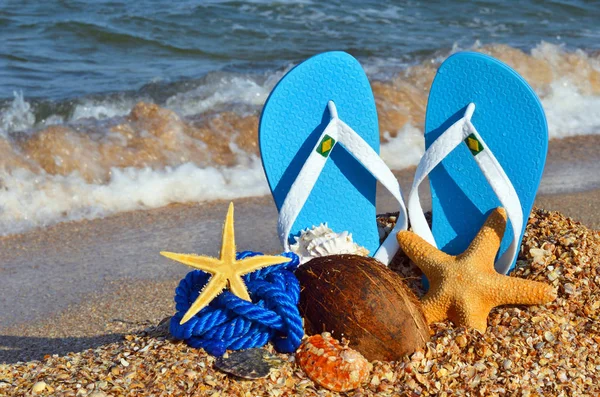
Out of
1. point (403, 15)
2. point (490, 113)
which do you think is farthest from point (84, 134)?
point (403, 15)

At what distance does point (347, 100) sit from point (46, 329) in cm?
193

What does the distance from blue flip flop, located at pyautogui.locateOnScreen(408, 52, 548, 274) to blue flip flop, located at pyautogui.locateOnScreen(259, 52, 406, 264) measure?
201 millimetres

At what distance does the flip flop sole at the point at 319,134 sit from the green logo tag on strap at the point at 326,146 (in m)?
0.08

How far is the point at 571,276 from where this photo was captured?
315 centimetres

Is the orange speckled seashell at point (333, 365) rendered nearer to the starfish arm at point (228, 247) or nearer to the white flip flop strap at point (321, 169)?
the starfish arm at point (228, 247)

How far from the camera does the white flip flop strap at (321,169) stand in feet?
10.7

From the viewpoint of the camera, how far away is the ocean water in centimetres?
579

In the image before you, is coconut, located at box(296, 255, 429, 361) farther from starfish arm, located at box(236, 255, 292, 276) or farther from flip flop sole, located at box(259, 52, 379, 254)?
flip flop sole, located at box(259, 52, 379, 254)

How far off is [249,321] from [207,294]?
0.59 ft

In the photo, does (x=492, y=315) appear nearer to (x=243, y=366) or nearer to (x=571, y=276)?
(x=571, y=276)

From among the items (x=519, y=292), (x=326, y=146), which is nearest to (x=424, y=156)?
(x=326, y=146)

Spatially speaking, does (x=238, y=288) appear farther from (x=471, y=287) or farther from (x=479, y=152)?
(x=479, y=152)

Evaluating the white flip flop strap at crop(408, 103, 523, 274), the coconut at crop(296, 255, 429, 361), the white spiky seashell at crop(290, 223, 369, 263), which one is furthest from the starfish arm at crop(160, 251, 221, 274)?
the white flip flop strap at crop(408, 103, 523, 274)

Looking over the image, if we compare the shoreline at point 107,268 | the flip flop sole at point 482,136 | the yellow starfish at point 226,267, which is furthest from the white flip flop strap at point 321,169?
the shoreline at point 107,268
